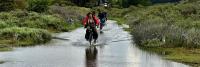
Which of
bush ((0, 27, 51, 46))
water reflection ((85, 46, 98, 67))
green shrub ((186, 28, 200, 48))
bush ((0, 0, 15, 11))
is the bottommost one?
bush ((0, 0, 15, 11))

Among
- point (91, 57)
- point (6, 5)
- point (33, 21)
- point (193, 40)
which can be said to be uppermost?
point (91, 57)

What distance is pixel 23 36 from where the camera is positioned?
2570cm

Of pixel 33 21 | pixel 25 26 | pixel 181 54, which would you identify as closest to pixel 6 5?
pixel 33 21

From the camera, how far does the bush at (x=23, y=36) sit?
81.1 ft

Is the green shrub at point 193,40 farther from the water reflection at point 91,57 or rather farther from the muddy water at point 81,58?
the water reflection at point 91,57

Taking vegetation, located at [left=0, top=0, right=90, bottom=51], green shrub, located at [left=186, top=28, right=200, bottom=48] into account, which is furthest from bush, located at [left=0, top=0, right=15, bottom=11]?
green shrub, located at [left=186, top=28, right=200, bottom=48]

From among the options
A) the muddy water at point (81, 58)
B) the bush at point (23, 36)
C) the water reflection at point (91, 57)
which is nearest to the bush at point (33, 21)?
the bush at point (23, 36)

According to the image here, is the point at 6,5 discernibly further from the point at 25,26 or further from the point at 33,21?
the point at 25,26

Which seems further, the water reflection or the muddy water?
the water reflection

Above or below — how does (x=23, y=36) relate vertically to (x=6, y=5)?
above

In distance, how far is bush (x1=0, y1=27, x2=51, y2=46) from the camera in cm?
2471

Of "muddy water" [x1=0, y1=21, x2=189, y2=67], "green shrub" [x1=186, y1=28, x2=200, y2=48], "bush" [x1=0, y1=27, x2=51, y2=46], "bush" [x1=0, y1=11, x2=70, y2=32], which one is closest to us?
"muddy water" [x1=0, y1=21, x2=189, y2=67]

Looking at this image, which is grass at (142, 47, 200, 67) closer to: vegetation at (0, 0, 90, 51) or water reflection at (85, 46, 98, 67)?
water reflection at (85, 46, 98, 67)

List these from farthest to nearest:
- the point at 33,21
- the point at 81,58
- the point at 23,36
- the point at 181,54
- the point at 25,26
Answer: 1. the point at 33,21
2. the point at 25,26
3. the point at 23,36
4. the point at 181,54
5. the point at 81,58
